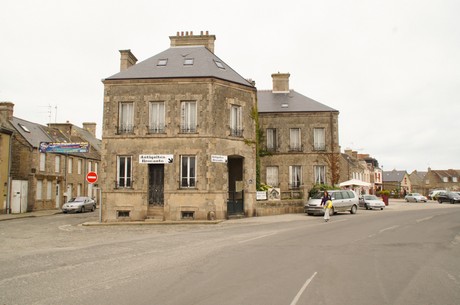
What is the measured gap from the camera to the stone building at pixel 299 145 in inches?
1304

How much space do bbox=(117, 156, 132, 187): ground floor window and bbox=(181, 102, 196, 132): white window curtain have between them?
12.0 feet

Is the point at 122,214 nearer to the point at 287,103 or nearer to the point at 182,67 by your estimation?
the point at 182,67

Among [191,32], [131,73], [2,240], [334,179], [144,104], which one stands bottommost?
[2,240]

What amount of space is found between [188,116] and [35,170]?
18.2 meters

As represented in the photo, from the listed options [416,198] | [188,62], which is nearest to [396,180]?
[416,198]

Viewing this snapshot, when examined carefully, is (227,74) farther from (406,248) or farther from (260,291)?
(260,291)

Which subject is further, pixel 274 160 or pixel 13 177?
pixel 274 160

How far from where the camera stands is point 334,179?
3275 cm

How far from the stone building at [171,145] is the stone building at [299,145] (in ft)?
35.7

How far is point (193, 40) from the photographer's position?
90.4 feet

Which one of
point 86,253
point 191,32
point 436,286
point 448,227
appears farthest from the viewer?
point 191,32

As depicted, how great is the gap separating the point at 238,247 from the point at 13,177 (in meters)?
27.2

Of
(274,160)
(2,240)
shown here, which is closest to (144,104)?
(2,240)

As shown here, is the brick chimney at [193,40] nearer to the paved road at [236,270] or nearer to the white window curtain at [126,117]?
the white window curtain at [126,117]
